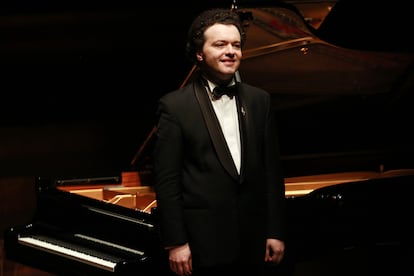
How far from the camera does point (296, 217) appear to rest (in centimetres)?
332

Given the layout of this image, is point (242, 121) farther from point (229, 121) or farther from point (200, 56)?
point (200, 56)

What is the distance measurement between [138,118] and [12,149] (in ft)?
3.27

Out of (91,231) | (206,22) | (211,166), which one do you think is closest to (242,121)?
(211,166)

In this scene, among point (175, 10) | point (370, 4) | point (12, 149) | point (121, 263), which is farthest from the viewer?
point (175, 10)

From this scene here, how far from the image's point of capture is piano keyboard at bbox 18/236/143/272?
10.6ft

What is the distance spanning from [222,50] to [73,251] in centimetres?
137

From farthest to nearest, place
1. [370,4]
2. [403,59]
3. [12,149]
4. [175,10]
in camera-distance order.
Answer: [175,10] < [12,149] < [403,59] < [370,4]

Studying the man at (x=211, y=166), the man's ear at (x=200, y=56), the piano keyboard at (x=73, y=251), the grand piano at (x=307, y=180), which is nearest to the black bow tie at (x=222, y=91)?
the man at (x=211, y=166)

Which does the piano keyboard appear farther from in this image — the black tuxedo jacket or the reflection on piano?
the black tuxedo jacket

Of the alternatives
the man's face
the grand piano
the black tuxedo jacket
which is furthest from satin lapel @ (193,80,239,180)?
the grand piano

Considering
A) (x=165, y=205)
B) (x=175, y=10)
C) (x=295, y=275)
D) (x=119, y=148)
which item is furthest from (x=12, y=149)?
(x=165, y=205)

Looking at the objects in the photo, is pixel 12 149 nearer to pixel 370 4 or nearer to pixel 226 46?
pixel 370 4

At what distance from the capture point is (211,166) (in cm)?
251

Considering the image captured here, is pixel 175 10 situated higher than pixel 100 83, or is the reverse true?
pixel 175 10
